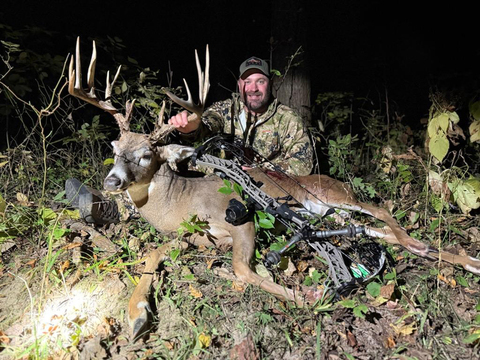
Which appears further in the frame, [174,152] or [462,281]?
[174,152]

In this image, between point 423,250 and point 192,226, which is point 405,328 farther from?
point 192,226

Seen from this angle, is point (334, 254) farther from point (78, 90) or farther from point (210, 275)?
point (78, 90)

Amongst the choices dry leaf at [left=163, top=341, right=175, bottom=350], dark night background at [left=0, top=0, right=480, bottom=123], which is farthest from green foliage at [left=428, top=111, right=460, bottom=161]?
dark night background at [left=0, top=0, right=480, bottom=123]

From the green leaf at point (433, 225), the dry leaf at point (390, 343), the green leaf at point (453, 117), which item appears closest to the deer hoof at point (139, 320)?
the dry leaf at point (390, 343)

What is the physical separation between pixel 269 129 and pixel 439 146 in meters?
1.72

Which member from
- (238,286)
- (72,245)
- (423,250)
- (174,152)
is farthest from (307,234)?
(72,245)

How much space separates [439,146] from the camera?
3256mm

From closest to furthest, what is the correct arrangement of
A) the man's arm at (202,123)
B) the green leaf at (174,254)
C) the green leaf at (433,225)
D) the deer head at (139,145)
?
the green leaf at (174,254) → the deer head at (139,145) → the green leaf at (433,225) → the man's arm at (202,123)

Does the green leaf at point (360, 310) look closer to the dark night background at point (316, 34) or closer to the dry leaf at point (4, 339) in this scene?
the dry leaf at point (4, 339)

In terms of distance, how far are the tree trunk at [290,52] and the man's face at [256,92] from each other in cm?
85

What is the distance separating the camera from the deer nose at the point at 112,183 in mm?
2760

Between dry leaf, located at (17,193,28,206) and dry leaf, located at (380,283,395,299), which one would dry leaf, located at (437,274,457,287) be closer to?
dry leaf, located at (380,283,395,299)

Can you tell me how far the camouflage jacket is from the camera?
4.08 m

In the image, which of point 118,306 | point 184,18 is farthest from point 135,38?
point 118,306
